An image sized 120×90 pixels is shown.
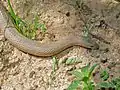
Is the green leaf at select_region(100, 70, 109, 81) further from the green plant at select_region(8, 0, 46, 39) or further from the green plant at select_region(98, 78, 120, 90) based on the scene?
the green plant at select_region(8, 0, 46, 39)

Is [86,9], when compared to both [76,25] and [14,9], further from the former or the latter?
[14,9]

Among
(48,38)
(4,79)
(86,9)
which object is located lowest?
(4,79)

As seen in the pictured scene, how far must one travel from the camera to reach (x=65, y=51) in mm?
3787

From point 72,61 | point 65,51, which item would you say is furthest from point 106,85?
point 65,51

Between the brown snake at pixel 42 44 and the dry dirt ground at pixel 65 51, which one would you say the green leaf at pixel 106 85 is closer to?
the dry dirt ground at pixel 65 51

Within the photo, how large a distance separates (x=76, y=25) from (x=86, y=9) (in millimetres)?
267

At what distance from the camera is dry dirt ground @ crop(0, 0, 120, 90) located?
3.53m

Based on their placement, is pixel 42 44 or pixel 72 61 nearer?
pixel 72 61

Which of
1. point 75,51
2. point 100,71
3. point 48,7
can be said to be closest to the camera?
point 100,71

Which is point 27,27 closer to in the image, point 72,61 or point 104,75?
point 72,61

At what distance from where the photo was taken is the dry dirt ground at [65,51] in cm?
353

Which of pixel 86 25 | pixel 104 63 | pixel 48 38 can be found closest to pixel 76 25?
pixel 86 25

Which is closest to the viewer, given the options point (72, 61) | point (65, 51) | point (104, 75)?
point (104, 75)

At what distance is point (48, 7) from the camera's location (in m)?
4.05
